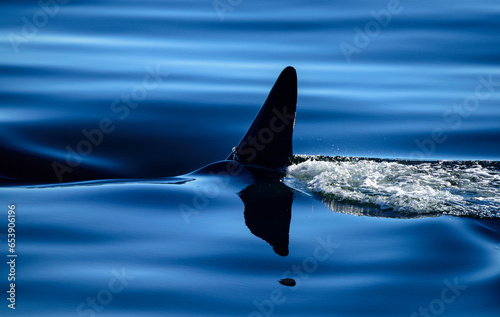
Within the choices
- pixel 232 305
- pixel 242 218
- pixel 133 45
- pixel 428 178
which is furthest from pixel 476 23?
pixel 232 305

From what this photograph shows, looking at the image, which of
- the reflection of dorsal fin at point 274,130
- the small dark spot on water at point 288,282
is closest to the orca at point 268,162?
the reflection of dorsal fin at point 274,130

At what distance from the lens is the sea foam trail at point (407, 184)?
4703 mm

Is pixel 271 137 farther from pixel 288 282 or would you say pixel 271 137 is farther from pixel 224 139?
pixel 288 282

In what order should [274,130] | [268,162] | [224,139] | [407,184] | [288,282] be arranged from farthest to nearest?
[224,139] → [268,162] → [274,130] → [407,184] → [288,282]

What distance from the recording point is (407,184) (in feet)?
17.0

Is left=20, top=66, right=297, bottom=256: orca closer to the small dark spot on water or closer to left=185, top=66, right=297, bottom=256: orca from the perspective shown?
left=185, top=66, right=297, bottom=256: orca

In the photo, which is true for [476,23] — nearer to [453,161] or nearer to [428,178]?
[453,161]

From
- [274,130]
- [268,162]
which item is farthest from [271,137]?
[268,162]

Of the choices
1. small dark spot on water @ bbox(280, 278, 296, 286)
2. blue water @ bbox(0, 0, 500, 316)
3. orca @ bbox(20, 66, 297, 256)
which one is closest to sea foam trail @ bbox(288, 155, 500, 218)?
blue water @ bbox(0, 0, 500, 316)

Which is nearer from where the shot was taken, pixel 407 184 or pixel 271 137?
pixel 407 184

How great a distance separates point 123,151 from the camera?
6.70 meters

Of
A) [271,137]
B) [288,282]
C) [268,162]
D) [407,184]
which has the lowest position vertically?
[288,282]

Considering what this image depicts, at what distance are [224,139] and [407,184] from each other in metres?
2.47

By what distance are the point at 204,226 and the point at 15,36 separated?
8.03 meters
